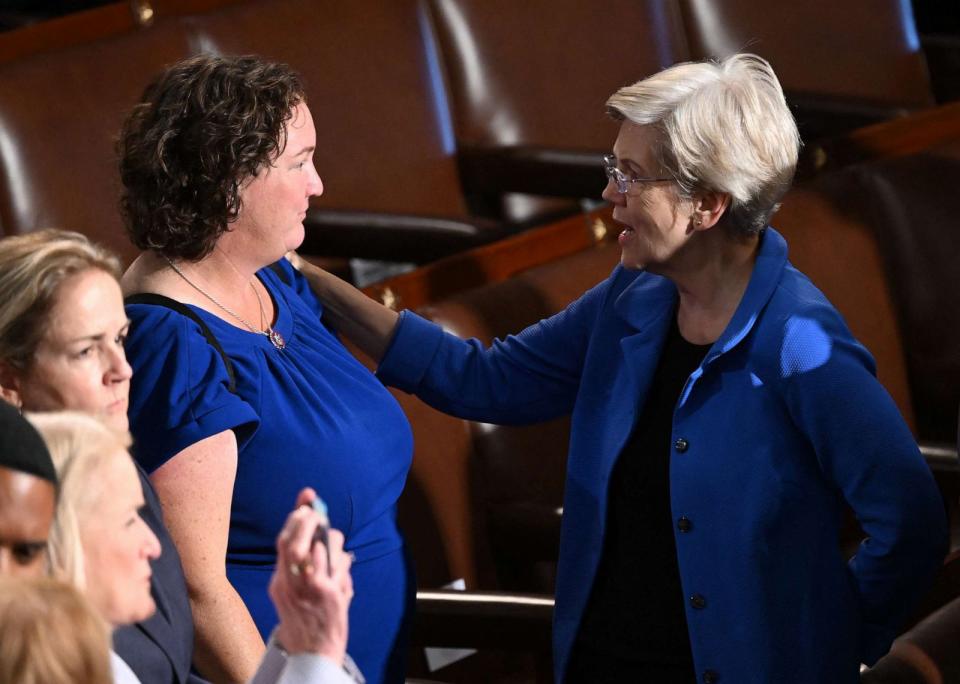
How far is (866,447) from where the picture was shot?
3.93 feet

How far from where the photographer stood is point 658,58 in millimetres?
2576

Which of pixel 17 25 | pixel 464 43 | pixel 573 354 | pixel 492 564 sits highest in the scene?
pixel 17 25

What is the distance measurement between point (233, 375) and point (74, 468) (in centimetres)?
38

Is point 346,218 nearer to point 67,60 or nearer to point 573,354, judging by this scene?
point 67,60

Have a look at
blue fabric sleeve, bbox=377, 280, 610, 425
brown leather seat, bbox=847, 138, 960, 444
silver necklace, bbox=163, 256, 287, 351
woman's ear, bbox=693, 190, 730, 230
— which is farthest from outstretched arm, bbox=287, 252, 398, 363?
brown leather seat, bbox=847, 138, 960, 444

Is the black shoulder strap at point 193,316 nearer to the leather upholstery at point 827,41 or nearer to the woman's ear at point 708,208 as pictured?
the woman's ear at point 708,208

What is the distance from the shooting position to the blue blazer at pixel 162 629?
999mm

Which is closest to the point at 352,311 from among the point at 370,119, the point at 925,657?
the point at 925,657

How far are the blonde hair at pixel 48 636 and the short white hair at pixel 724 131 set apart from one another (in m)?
0.73

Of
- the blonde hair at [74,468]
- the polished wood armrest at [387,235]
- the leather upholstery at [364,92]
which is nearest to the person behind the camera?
the blonde hair at [74,468]

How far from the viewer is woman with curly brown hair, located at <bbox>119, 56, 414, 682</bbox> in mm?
1147

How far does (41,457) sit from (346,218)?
1385 mm

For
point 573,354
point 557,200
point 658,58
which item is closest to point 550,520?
point 573,354

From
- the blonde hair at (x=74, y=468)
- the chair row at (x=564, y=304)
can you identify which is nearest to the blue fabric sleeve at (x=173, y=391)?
the blonde hair at (x=74, y=468)
